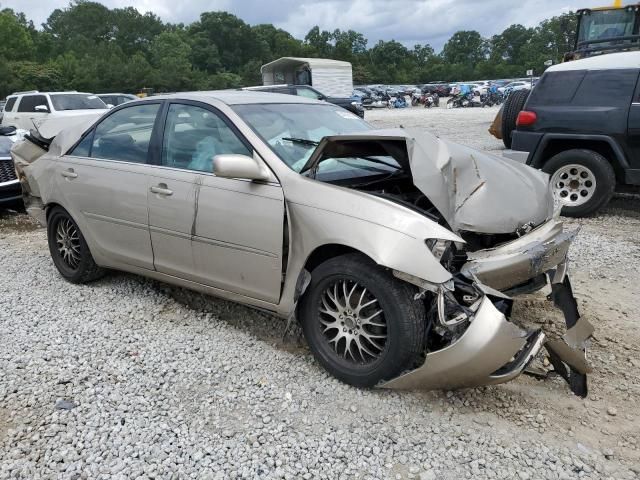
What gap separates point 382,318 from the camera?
9.59 feet

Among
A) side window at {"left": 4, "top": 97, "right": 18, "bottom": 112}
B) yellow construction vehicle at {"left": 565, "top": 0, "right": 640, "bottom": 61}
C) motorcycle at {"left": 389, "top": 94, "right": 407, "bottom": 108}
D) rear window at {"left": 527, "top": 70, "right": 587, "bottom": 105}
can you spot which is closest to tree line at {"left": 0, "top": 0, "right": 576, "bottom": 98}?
motorcycle at {"left": 389, "top": 94, "right": 407, "bottom": 108}

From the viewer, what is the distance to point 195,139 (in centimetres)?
380

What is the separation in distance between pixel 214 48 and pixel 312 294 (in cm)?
9890

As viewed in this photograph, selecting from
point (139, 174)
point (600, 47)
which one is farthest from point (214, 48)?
point (139, 174)

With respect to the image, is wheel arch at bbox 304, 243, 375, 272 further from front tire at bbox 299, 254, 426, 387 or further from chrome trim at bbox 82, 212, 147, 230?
chrome trim at bbox 82, 212, 147, 230

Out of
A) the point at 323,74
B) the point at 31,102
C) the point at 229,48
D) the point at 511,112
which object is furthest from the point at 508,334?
the point at 229,48

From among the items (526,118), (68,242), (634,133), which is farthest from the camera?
(526,118)

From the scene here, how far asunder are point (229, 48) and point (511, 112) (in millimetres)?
101182

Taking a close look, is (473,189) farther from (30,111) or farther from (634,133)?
(30,111)

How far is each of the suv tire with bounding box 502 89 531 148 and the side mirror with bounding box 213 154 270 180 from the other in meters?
6.34

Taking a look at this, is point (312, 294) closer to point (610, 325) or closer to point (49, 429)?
point (49, 429)

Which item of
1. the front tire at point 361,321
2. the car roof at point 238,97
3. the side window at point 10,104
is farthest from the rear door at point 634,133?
the side window at point 10,104

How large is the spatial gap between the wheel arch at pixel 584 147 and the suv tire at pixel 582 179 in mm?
93

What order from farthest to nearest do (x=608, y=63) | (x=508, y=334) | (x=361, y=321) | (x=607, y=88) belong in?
(x=608, y=63) < (x=607, y=88) < (x=361, y=321) < (x=508, y=334)
